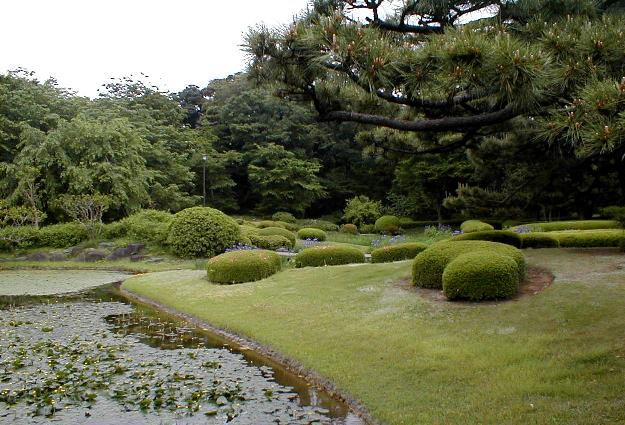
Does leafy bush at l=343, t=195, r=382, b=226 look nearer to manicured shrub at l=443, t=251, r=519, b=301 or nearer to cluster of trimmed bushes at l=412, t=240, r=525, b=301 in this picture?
cluster of trimmed bushes at l=412, t=240, r=525, b=301

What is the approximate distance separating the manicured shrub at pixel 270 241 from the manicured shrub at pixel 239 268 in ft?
25.5

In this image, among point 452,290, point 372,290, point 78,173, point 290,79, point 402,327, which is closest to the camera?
point 290,79

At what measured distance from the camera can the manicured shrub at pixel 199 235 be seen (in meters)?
A: 20.1

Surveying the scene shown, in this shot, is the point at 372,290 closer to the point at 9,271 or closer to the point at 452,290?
the point at 452,290

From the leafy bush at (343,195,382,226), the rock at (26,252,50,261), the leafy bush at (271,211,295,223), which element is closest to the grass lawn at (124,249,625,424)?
the rock at (26,252,50,261)

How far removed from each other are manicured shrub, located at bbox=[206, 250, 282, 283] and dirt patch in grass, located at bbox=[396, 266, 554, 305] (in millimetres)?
4409

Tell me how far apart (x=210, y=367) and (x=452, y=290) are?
397 centimetres

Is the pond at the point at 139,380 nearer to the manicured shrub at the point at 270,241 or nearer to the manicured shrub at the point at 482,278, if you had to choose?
the manicured shrub at the point at 482,278

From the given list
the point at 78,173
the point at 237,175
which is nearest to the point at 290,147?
the point at 237,175


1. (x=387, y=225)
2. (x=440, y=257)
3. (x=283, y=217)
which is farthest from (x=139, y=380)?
(x=283, y=217)

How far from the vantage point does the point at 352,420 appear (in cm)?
552

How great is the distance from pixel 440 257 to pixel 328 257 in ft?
17.7

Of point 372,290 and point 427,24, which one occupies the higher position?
point 427,24

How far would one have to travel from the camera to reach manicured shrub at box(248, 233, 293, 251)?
861 inches
